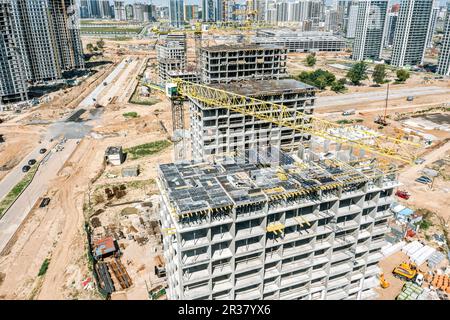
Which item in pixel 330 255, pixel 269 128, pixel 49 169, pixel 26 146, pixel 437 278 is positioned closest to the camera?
pixel 330 255

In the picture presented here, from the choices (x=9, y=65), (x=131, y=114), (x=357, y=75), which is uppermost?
(x=9, y=65)

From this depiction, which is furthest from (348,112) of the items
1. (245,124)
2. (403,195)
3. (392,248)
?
(392,248)

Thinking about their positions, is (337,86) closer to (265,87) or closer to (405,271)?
(265,87)

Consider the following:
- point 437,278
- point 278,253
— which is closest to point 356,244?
point 278,253

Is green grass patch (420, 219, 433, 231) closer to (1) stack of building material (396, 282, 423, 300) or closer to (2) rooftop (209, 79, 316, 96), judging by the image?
(1) stack of building material (396, 282, 423, 300)

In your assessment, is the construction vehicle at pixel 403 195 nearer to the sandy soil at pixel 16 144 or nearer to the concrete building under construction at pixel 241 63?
the concrete building under construction at pixel 241 63
